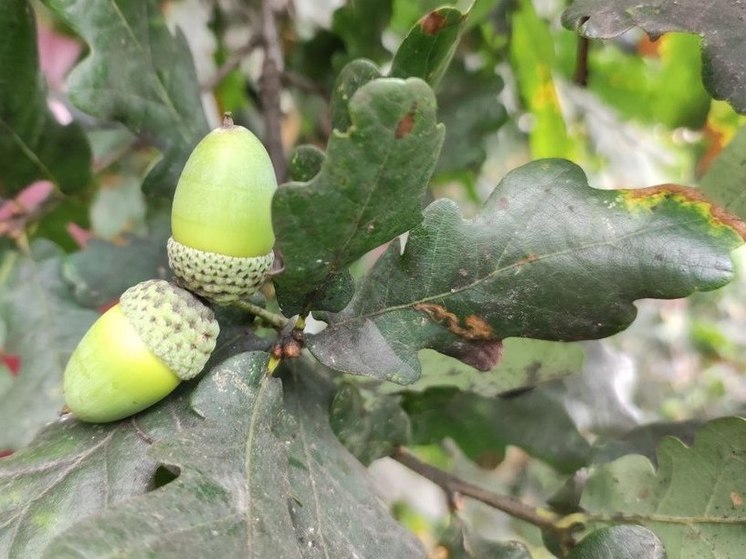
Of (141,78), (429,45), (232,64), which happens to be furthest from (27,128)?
(429,45)

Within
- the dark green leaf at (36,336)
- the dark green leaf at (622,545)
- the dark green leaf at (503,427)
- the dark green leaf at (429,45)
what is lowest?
the dark green leaf at (503,427)

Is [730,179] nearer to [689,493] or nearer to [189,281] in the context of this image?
[689,493]

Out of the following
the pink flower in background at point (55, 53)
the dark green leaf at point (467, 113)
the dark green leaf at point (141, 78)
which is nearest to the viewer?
the dark green leaf at point (141, 78)

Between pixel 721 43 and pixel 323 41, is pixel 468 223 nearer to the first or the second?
pixel 721 43

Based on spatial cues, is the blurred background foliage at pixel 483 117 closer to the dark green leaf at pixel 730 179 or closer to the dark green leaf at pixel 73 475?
the dark green leaf at pixel 730 179

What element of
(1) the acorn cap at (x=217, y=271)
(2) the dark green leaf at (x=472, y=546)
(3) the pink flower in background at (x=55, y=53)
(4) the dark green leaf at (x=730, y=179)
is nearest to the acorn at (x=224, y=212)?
(1) the acorn cap at (x=217, y=271)

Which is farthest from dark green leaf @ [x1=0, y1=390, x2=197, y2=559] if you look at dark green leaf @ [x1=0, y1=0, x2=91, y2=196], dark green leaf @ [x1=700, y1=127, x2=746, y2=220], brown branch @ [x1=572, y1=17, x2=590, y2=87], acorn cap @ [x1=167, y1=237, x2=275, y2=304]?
brown branch @ [x1=572, y1=17, x2=590, y2=87]

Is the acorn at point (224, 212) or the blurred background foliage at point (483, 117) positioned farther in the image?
the blurred background foliage at point (483, 117)

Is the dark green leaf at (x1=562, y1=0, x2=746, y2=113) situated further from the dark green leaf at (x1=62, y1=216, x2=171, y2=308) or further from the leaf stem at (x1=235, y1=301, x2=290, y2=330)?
the dark green leaf at (x1=62, y1=216, x2=171, y2=308)
